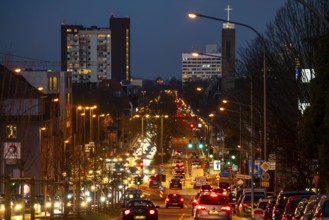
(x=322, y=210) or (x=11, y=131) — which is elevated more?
(x=11, y=131)

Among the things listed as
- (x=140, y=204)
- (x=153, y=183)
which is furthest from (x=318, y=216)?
(x=153, y=183)

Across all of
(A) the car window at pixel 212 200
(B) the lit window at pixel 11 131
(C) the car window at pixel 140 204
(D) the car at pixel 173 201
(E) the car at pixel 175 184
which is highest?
(B) the lit window at pixel 11 131

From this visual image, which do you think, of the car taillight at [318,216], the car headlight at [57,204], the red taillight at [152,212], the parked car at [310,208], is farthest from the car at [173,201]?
the car taillight at [318,216]

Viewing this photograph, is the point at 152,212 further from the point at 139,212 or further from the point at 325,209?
the point at 325,209

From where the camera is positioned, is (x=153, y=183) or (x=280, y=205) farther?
(x=153, y=183)

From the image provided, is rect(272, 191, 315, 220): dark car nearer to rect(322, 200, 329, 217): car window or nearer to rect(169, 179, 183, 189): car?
rect(322, 200, 329, 217): car window

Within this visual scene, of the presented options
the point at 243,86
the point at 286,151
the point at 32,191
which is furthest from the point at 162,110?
the point at 32,191

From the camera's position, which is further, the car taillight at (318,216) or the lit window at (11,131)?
the lit window at (11,131)

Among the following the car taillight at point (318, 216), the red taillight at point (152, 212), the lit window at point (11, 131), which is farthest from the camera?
the lit window at point (11, 131)

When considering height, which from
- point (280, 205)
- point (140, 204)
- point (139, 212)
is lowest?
point (139, 212)

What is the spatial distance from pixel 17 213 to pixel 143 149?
3681 inches

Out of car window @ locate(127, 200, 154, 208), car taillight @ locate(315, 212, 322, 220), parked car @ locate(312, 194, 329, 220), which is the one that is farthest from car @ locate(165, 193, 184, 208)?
car taillight @ locate(315, 212, 322, 220)

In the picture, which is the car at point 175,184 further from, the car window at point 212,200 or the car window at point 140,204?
the car window at point 212,200

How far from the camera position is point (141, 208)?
4441 centimetres
